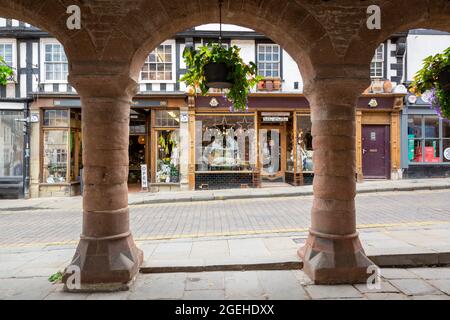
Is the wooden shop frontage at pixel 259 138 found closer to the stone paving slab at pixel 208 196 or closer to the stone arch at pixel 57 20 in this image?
the stone paving slab at pixel 208 196

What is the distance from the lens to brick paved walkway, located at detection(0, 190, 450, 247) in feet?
22.3

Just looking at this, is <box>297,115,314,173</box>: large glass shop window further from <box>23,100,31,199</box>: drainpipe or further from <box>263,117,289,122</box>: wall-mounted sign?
<box>23,100,31,199</box>: drainpipe

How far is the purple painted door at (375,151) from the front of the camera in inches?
580

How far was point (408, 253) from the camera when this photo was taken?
442 cm

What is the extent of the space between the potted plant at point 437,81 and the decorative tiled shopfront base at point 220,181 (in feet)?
31.3

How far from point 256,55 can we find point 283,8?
10822 millimetres

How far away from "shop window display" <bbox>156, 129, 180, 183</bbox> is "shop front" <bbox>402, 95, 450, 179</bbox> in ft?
32.9

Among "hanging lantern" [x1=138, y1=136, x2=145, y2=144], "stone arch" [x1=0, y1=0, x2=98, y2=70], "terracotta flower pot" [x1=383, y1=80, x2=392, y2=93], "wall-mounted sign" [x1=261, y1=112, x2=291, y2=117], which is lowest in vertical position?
"hanging lantern" [x1=138, y1=136, x2=145, y2=144]

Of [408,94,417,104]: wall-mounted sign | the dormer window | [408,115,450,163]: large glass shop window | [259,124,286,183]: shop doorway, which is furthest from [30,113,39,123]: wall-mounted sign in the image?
[408,115,450,163]: large glass shop window

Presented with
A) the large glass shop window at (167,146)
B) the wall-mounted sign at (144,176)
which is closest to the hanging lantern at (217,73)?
the large glass shop window at (167,146)

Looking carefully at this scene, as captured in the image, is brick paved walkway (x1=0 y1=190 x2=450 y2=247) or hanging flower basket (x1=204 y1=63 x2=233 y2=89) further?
brick paved walkway (x1=0 y1=190 x2=450 y2=247)

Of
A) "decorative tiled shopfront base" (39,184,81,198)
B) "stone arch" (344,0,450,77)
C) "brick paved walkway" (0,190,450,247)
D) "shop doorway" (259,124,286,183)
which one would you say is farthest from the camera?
"shop doorway" (259,124,286,183)
